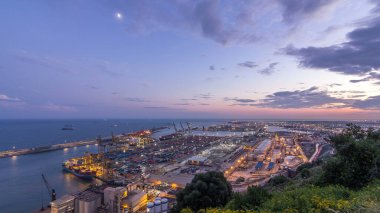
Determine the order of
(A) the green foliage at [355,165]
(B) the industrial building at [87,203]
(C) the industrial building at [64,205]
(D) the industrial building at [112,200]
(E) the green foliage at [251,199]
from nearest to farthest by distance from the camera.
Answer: (E) the green foliage at [251,199]
(A) the green foliage at [355,165]
(C) the industrial building at [64,205]
(B) the industrial building at [87,203]
(D) the industrial building at [112,200]

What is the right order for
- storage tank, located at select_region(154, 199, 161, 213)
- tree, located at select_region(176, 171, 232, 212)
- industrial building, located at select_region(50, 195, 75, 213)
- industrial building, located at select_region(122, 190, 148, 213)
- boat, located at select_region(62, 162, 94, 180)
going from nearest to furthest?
storage tank, located at select_region(154, 199, 161, 213) → tree, located at select_region(176, 171, 232, 212) → industrial building, located at select_region(50, 195, 75, 213) → industrial building, located at select_region(122, 190, 148, 213) → boat, located at select_region(62, 162, 94, 180)

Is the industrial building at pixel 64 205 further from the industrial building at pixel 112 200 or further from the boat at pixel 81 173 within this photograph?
the boat at pixel 81 173

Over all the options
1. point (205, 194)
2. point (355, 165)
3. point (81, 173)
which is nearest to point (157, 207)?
point (355, 165)

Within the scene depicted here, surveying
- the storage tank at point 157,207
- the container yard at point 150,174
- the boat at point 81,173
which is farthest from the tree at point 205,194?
the boat at point 81,173

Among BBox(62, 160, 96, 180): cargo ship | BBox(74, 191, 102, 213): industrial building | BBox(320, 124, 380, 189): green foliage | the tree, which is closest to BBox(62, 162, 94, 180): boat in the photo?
BBox(62, 160, 96, 180): cargo ship

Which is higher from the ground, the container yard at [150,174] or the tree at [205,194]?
the tree at [205,194]

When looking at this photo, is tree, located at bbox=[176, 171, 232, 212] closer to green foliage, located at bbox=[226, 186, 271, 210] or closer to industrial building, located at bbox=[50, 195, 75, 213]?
green foliage, located at bbox=[226, 186, 271, 210]

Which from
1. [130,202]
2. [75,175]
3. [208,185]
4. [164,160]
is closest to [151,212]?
[208,185]
